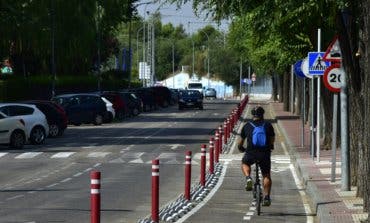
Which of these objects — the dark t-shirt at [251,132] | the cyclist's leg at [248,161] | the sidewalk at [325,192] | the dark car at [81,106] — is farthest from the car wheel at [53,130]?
the dark t-shirt at [251,132]

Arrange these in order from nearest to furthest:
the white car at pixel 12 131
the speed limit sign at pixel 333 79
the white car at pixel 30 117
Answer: the speed limit sign at pixel 333 79, the white car at pixel 12 131, the white car at pixel 30 117

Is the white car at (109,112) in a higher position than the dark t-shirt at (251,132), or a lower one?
lower

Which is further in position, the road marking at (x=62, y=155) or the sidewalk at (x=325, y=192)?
the road marking at (x=62, y=155)

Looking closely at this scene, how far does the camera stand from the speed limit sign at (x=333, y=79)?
1972cm

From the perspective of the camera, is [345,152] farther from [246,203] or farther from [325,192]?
[246,203]

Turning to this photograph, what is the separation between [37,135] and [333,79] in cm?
1874

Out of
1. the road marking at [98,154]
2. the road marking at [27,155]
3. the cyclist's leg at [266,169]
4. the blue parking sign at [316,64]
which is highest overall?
the blue parking sign at [316,64]

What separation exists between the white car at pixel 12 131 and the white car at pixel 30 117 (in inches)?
13.0

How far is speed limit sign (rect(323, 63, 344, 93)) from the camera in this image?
19.7 meters

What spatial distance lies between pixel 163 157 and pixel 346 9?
12.8 meters

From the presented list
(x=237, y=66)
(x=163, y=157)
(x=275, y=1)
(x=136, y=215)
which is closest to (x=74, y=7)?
(x=163, y=157)

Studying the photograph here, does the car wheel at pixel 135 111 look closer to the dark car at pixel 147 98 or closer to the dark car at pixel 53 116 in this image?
the dark car at pixel 147 98

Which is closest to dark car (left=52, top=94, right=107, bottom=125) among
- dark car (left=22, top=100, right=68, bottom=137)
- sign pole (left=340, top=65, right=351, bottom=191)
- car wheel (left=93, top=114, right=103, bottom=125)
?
car wheel (left=93, top=114, right=103, bottom=125)

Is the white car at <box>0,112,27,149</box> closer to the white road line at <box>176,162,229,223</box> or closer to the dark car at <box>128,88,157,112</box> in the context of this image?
the white road line at <box>176,162,229,223</box>
